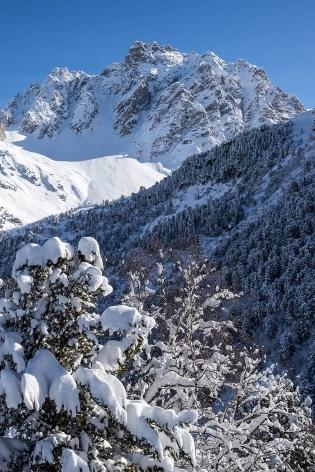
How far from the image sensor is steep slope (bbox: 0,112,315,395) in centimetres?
6712

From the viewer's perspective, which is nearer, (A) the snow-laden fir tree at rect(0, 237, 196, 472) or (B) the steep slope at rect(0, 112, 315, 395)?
(A) the snow-laden fir tree at rect(0, 237, 196, 472)

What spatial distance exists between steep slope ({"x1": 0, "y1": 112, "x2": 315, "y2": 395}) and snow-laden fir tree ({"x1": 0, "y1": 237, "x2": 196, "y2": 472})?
2782 cm

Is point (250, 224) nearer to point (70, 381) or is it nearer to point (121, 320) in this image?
point (121, 320)

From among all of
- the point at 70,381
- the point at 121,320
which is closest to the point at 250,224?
the point at 121,320

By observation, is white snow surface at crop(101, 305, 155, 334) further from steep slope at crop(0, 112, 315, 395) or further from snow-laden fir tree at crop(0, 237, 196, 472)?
steep slope at crop(0, 112, 315, 395)

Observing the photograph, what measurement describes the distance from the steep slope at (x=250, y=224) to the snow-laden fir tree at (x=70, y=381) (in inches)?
1095

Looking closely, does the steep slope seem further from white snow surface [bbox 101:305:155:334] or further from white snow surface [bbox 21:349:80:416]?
white snow surface [bbox 21:349:80:416]

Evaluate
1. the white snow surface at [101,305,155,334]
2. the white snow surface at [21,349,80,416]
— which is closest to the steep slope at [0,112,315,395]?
the white snow surface at [101,305,155,334]

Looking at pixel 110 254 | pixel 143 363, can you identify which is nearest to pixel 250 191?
pixel 110 254

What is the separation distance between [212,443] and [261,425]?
3.61 ft

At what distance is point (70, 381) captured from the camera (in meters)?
6.04

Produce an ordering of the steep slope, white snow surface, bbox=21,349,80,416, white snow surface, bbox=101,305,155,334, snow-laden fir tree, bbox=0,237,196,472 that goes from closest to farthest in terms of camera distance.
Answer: white snow surface, bbox=21,349,80,416 < snow-laden fir tree, bbox=0,237,196,472 < white snow surface, bbox=101,305,155,334 < the steep slope

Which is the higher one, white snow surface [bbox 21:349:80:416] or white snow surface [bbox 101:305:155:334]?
white snow surface [bbox 101:305:155:334]

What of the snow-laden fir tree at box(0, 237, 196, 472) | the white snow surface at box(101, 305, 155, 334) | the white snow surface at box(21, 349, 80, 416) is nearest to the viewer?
the white snow surface at box(21, 349, 80, 416)
